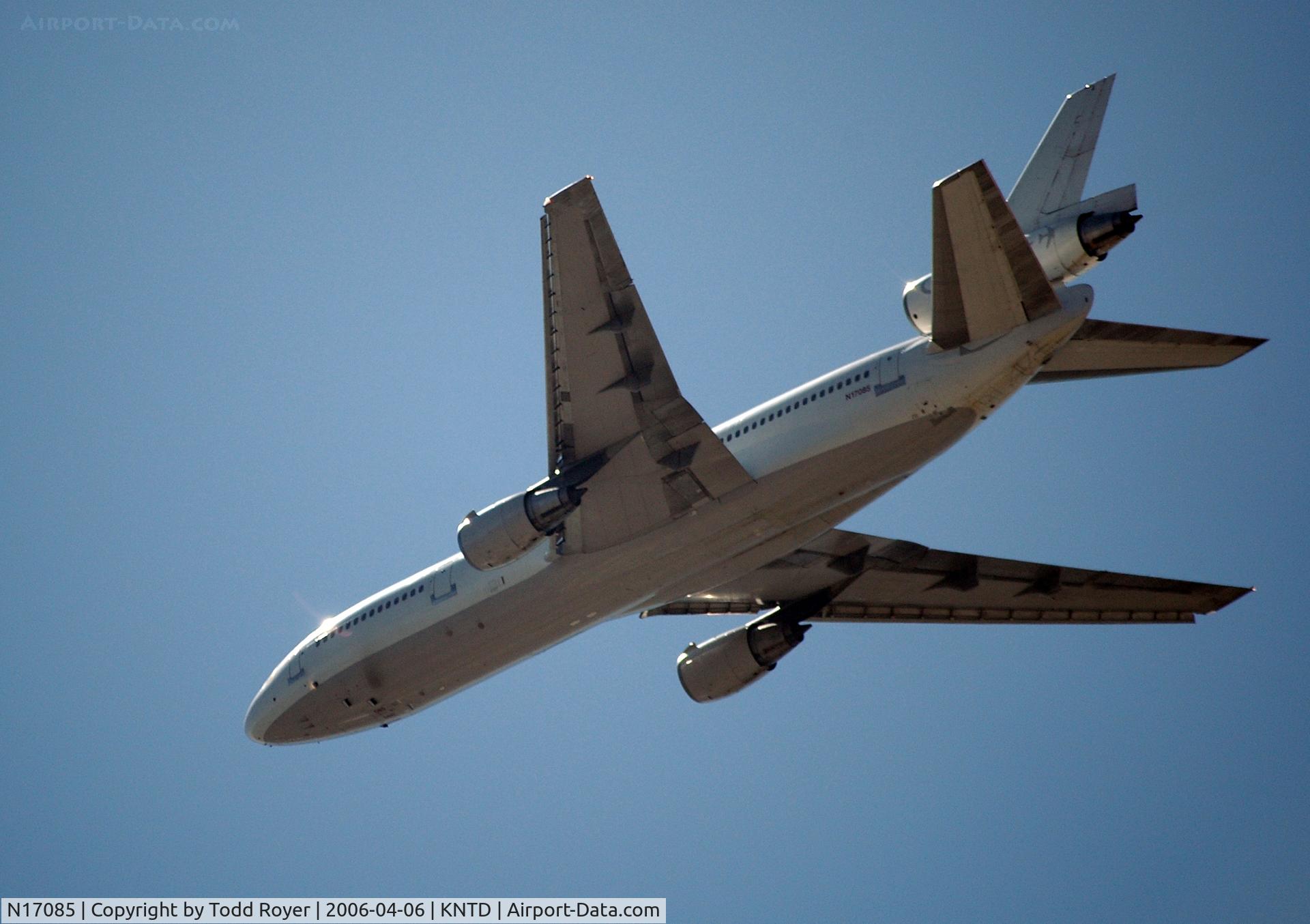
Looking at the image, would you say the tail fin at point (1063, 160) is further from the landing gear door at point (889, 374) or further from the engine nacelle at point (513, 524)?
the engine nacelle at point (513, 524)

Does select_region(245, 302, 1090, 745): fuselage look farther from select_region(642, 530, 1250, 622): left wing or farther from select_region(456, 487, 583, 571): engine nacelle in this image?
select_region(642, 530, 1250, 622): left wing

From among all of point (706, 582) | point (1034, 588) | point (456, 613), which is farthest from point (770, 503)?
point (1034, 588)

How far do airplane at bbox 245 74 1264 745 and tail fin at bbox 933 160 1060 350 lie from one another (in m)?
0.03

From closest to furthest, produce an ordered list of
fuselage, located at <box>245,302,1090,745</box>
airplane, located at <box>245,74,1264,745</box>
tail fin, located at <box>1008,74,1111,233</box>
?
airplane, located at <box>245,74,1264,745</box>, fuselage, located at <box>245,302,1090,745</box>, tail fin, located at <box>1008,74,1111,233</box>

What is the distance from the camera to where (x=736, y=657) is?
96.8 ft

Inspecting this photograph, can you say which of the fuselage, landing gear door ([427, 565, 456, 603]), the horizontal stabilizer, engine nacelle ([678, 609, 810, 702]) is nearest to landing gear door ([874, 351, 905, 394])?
the fuselage

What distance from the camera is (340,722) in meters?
28.9

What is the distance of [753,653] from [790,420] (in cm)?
791

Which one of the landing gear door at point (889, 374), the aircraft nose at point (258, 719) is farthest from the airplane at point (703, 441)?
the aircraft nose at point (258, 719)

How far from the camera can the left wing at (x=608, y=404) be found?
67.8 ft

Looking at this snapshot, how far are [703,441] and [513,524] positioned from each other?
11.5 feet

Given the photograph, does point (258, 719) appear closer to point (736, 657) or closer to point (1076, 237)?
point (736, 657)

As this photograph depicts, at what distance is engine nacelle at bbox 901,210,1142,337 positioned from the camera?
21547 millimetres

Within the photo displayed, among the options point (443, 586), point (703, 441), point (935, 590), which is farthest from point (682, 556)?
point (935, 590)
